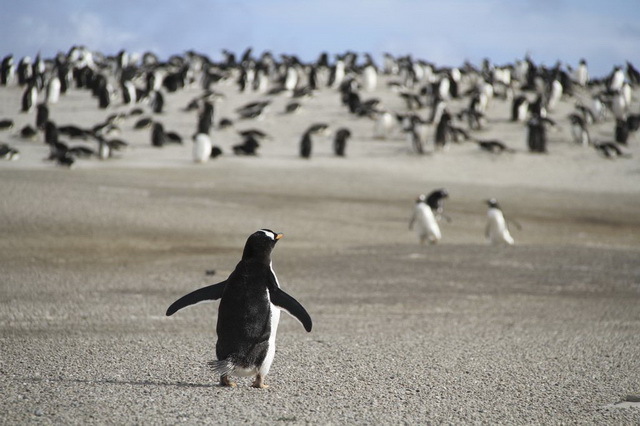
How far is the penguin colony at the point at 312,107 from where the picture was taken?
23781 mm

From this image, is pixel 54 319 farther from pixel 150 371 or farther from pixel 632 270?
pixel 632 270

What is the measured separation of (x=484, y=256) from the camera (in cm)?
1134

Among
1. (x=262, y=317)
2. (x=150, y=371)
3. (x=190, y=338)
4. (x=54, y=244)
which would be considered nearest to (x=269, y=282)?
(x=262, y=317)

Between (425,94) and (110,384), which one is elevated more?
(425,94)

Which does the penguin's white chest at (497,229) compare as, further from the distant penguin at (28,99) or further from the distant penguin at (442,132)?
the distant penguin at (28,99)

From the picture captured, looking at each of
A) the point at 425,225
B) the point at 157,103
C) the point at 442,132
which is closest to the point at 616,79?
the point at 442,132

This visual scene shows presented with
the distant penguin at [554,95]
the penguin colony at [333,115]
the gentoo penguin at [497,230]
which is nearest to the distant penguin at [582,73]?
the penguin colony at [333,115]

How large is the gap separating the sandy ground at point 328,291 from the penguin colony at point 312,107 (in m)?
1.00

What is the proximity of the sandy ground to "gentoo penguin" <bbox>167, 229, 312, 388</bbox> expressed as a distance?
164 millimetres

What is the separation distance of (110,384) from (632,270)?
7749 millimetres

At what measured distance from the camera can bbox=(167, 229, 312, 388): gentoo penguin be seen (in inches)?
181

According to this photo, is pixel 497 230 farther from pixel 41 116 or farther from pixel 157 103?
pixel 157 103

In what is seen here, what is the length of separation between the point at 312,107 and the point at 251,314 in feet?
87.7

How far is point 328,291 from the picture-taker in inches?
364
